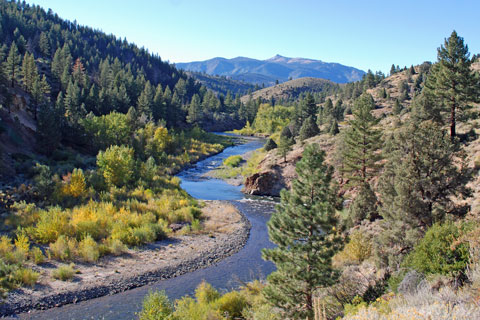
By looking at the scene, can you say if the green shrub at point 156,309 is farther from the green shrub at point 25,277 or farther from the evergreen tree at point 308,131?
the evergreen tree at point 308,131

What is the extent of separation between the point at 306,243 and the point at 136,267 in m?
16.2

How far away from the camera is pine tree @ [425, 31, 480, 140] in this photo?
1369 inches

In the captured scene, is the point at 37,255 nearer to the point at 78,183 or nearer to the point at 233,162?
the point at 78,183

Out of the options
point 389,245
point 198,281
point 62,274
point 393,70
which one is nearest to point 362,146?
point 389,245

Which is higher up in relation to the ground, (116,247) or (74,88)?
(74,88)

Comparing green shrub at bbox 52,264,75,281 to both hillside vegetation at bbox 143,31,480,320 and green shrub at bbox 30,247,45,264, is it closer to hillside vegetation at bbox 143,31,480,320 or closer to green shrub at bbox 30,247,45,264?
green shrub at bbox 30,247,45,264

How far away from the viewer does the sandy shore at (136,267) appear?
21.5 meters

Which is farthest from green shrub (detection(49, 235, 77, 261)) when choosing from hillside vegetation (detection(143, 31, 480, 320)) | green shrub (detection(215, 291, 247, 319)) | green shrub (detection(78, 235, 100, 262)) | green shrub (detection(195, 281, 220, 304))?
green shrub (detection(215, 291, 247, 319))

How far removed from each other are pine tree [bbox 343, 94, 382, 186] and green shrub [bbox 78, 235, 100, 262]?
2624cm

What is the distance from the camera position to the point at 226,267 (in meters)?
27.8

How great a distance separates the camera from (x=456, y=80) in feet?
115

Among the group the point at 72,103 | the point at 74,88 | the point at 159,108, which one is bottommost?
the point at 72,103

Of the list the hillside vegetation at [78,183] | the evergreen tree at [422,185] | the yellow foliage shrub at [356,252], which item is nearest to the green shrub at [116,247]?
the hillside vegetation at [78,183]

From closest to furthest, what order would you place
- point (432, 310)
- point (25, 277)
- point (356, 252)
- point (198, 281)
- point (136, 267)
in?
point (432, 310), point (25, 277), point (356, 252), point (198, 281), point (136, 267)
